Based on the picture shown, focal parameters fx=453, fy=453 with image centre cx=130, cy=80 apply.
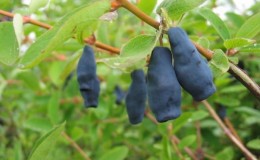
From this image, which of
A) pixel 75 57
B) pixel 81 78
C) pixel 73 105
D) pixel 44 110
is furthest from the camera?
pixel 44 110

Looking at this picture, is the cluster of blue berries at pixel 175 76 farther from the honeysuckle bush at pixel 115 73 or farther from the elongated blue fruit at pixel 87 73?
the elongated blue fruit at pixel 87 73

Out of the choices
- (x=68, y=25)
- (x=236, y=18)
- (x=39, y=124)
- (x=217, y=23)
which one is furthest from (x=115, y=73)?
(x=68, y=25)

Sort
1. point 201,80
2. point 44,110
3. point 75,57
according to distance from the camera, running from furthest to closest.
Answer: point 44,110, point 75,57, point 201,80

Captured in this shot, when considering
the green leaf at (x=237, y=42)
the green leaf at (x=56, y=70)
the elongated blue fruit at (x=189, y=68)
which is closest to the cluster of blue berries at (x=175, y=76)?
the elongated blue fruit at (x=189, y=68)

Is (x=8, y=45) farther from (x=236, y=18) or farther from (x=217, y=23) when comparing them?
(x=236, y=18)

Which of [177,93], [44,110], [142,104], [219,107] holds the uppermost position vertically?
[177,93]

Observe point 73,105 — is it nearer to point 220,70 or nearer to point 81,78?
point 81,78

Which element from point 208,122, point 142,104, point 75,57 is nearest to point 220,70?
point 142,104
